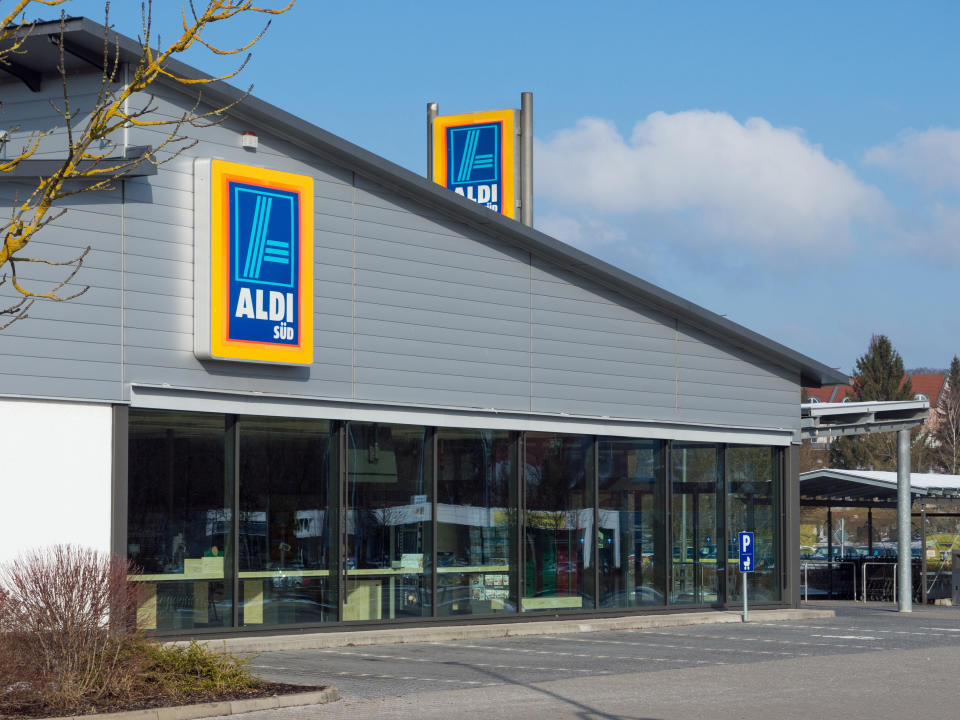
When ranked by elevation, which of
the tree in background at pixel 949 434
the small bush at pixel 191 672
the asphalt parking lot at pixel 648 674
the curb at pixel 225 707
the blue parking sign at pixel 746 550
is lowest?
the asphalt parking lot at pixel 648 674

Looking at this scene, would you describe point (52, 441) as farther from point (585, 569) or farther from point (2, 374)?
point (585, 569)

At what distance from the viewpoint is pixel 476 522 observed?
2170cm

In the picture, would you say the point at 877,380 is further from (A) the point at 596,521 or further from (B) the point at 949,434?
(A) the point at 596,521

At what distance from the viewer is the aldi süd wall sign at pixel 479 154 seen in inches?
1166

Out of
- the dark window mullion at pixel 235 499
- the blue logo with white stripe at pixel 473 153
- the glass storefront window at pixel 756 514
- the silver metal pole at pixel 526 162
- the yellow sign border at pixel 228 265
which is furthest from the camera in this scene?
the blue logo with white stripe at pixel 473 153

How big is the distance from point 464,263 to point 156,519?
257 inches

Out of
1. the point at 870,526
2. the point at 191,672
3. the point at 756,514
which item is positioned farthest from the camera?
the point at 870,526

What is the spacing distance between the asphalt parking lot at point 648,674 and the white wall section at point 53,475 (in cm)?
277

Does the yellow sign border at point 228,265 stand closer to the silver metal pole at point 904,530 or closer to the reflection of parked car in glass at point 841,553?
the silver metal pole at point 904,530

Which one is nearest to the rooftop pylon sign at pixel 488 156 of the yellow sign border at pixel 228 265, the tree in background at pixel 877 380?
the yellow sign border at pixel 228 265

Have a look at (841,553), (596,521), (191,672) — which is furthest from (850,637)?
(841,553)

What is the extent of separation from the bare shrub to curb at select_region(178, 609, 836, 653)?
288 cm

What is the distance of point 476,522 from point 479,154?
36.0 feet

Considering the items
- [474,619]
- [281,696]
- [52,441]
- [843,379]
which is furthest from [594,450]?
[281,696]
